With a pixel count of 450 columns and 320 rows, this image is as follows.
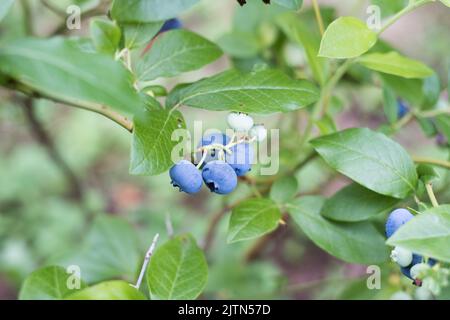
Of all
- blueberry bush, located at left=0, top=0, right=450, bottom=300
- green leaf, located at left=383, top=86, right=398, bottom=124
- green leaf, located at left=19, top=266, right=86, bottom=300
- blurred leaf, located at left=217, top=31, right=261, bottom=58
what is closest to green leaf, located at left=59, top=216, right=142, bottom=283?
blueberry bush, located at left=0, top=0, right=450, bottom=300

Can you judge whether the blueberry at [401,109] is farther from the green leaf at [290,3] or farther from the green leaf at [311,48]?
the green leaf at [290,3]

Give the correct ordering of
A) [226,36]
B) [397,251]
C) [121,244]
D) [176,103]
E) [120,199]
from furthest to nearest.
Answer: [120,199] < [121,244] < [226,36] < [176,103] < [397,251]

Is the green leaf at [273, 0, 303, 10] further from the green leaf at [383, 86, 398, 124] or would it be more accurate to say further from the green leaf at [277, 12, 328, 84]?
the green leaf at [383, 86, 398, 124]

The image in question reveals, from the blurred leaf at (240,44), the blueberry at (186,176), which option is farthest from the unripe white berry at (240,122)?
the blurred leaf at (240,44)

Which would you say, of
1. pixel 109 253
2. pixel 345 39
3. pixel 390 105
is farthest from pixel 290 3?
pixel 109 253

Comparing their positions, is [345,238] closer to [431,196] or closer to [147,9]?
[431,196]
